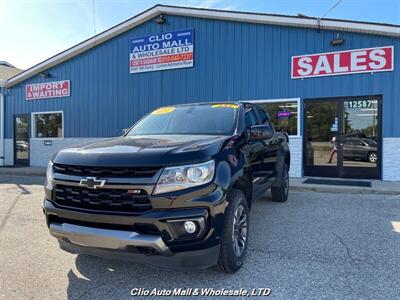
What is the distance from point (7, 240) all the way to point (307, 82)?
905cm

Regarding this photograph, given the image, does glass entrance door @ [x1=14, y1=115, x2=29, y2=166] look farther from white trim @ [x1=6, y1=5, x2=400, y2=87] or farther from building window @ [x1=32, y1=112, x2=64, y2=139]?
white trim @ [x1=6, y1=5, x2=400, y2=87]

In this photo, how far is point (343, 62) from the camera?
10375mm

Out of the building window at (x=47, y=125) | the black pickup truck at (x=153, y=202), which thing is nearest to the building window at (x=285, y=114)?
the black pickup truck at (x=153, y=202)

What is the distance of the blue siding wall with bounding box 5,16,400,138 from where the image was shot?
10.3 metres

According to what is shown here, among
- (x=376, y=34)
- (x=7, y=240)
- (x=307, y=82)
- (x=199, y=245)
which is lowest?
(x=7, y=240)

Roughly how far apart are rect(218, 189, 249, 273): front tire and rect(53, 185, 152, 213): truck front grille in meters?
0.83

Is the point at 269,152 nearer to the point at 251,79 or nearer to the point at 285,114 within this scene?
the point at 285,114

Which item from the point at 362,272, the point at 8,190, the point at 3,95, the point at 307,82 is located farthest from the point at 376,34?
the point at 3,95

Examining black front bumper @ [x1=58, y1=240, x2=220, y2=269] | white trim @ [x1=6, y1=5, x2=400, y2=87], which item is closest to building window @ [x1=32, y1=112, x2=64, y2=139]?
white trim @ [x1=6, y1=5, x2=400, y2=87]

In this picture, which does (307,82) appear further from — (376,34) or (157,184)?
(157,184)

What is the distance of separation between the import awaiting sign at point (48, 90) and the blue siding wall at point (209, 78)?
23 centimetres

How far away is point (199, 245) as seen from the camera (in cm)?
314

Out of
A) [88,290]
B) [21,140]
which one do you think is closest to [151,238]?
[88,290]

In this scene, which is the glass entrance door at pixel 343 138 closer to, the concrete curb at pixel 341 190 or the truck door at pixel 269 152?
the concrete curb at pixel 341 190
